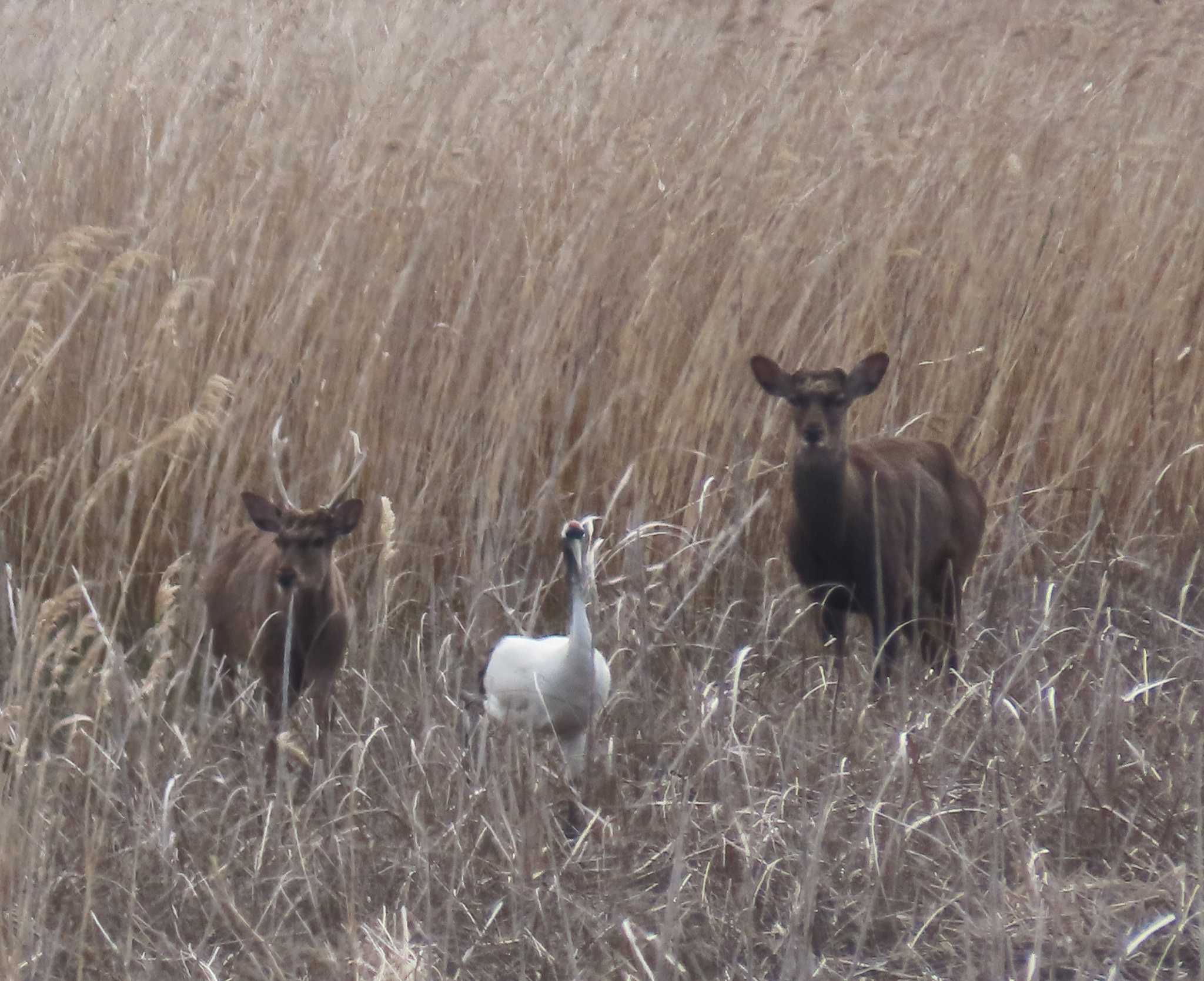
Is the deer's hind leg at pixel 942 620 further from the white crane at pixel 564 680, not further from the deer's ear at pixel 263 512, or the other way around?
the deer's ear at pixel 263 512

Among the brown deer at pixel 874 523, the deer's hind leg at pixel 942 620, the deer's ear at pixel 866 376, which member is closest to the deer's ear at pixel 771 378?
the brown deer at pixel 874 523

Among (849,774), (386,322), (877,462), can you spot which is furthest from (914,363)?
(849,774)

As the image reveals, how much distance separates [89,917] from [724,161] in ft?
9.00

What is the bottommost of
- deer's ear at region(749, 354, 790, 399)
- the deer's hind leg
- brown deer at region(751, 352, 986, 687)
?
the deer's hind leg

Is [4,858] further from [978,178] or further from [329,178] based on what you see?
[978,178]

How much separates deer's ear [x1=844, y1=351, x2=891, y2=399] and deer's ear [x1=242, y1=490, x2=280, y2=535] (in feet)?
3.80

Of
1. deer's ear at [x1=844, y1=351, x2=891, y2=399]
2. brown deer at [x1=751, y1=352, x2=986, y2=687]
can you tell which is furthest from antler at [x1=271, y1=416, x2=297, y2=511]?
deer's ear at [x1=844, y1=351, x2=891, y2=399]

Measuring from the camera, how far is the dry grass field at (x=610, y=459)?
8.68 feet

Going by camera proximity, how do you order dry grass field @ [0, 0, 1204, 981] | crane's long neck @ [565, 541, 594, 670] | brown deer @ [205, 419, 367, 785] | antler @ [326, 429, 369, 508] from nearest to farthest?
dry grass field @ [0, 0, 1204, 981], crane's long neck @ [565, 541, 594, 670], brown deer @ [205, 419, 367, 785], antler @ [326, 429, 369, 508]

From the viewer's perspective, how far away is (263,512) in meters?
3.32

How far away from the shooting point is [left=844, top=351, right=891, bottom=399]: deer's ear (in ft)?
12.1

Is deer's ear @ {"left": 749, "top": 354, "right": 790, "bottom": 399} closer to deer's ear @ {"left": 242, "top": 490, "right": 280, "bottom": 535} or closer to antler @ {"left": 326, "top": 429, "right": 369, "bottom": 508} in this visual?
antler @ {"left": 326, "top": 429, "right": 369, "bottom": 508}

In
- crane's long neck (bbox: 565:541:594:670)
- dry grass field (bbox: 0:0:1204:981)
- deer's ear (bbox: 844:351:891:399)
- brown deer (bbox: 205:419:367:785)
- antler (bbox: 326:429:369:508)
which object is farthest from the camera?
deer's ear (bbox: 844:351:891:399)

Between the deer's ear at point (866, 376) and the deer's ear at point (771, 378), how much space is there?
0.12m
